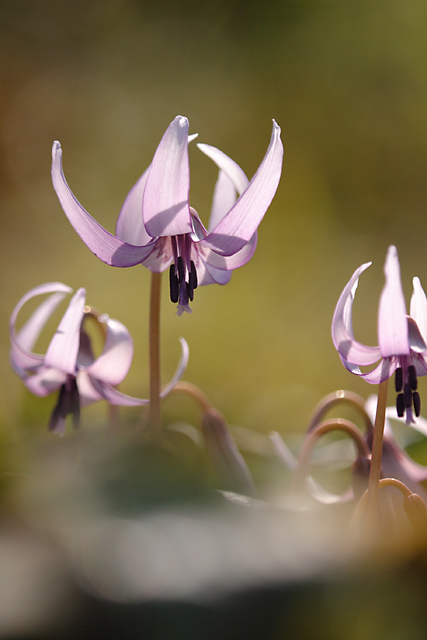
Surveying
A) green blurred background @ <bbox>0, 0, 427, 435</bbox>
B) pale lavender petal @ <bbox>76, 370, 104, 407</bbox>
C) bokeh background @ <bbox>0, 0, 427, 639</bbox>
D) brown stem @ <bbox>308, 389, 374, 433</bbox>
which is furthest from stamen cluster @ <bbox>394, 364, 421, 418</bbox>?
green blurred background @ <bbox>0, 0, 427, 435</bbox>

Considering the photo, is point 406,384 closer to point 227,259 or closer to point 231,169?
point 227,259

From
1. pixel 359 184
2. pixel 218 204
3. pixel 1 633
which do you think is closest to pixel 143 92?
pixel 359 184

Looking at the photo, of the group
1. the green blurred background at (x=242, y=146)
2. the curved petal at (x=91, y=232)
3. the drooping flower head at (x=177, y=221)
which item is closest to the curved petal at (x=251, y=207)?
the drooping flower head at (x=177, y=221)

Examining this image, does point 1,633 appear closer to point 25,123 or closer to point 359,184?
point 359,184

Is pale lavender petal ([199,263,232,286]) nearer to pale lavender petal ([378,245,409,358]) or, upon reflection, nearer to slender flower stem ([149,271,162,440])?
slender flower stem ([149,271,162,440])

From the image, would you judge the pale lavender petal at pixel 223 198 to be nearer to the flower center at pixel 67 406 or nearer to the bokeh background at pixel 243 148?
the flower center at pixel 67 406

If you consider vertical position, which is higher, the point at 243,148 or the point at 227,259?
the point at 243,148

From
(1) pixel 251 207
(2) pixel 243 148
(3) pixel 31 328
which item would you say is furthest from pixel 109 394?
(2) pixel 243 148

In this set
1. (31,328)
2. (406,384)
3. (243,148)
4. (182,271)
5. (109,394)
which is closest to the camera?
(406,384)
